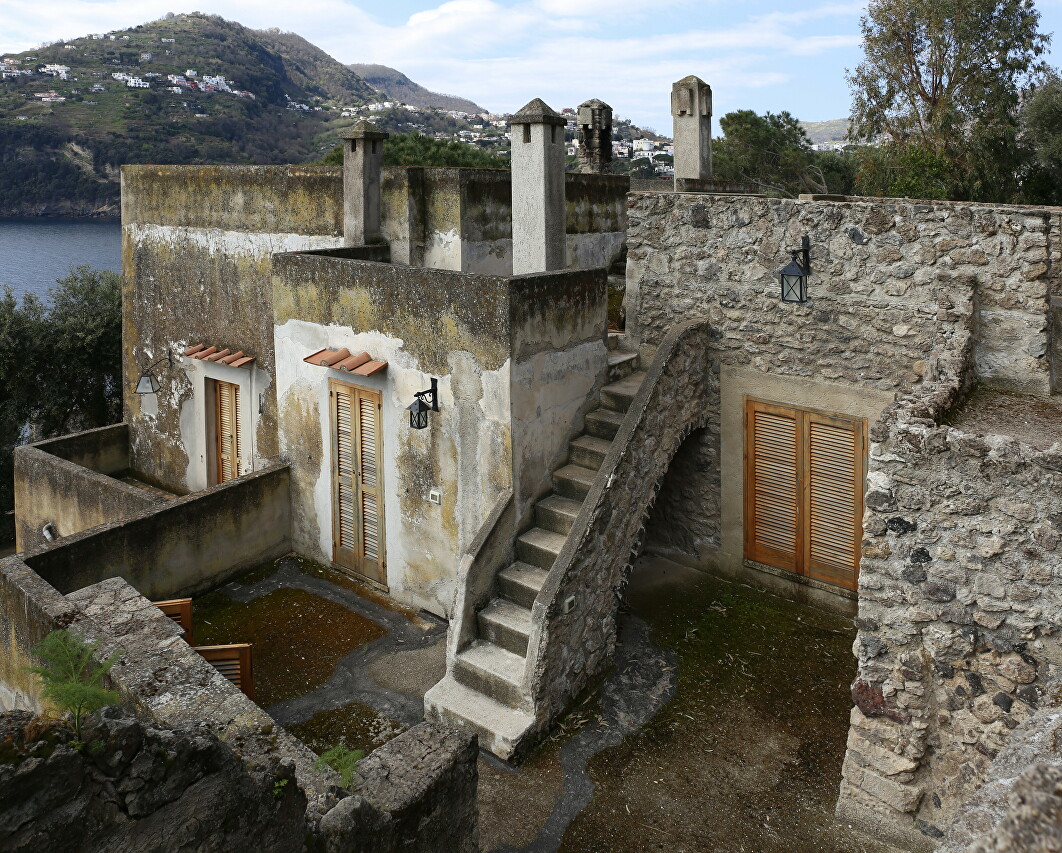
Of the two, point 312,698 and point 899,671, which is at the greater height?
point 899,671

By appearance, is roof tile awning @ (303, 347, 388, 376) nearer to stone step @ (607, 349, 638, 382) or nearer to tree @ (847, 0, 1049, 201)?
stone step @ (607, 349, 638, 382)

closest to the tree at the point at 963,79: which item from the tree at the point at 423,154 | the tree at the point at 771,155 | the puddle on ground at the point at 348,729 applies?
the tree at the point at 771,155

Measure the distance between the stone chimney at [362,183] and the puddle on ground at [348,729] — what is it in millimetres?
6099

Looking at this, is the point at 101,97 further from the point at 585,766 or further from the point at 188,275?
the point at 585,766

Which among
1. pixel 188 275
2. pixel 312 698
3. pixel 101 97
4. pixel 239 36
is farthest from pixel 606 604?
pixel 239 36

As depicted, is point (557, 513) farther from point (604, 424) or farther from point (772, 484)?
point (772, 484)

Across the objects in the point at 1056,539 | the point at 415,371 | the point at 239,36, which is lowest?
the point at 1056,539

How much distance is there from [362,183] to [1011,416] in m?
7.92

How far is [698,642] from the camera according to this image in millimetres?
8773

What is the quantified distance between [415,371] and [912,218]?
4.93m

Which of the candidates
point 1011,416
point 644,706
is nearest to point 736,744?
point 644,706

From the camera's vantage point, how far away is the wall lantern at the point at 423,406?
872 cm

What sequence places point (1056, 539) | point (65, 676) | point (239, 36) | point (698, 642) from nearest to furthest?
1. point (65, 676)
2. point (1056, 539)
3. point (698, 642)
4. point (239, 36)

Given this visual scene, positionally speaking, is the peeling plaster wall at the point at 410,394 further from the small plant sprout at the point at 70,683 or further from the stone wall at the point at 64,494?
the small plant sprout at the point at 70,683
